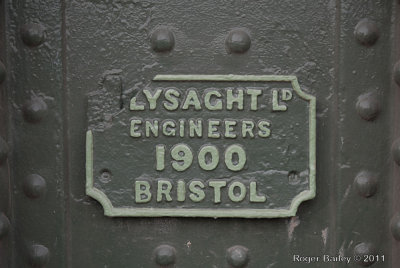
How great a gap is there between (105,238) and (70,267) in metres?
0.10

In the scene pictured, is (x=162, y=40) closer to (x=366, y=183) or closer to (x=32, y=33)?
(x=32, y=33)

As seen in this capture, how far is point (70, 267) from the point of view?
133 centimetres

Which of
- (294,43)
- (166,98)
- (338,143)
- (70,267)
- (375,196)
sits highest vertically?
(294,43)

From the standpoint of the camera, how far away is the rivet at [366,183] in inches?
50.8

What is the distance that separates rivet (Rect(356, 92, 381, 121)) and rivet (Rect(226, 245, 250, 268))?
0.37 meters

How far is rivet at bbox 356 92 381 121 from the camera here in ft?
4.21

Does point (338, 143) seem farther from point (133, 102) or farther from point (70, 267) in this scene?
point (70, 267)

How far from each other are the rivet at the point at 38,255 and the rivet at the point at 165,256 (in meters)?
0.23

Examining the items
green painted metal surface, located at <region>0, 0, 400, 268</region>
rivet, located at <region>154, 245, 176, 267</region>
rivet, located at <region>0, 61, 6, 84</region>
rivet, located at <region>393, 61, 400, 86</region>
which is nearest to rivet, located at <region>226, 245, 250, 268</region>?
green painted metal surface, located at <region>0, 0, 400, 268</region>

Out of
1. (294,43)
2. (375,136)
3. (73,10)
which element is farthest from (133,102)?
(375,136)

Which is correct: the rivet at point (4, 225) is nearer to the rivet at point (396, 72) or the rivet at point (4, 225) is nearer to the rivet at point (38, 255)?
the rivet at point (38, 255)

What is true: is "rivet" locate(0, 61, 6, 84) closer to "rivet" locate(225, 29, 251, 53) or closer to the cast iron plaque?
the cast iron plaque

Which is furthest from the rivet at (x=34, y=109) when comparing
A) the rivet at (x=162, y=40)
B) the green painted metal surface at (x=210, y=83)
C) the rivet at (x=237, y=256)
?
the rivet at (x=237, y=256)

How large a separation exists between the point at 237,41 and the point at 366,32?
A: 26 cm
